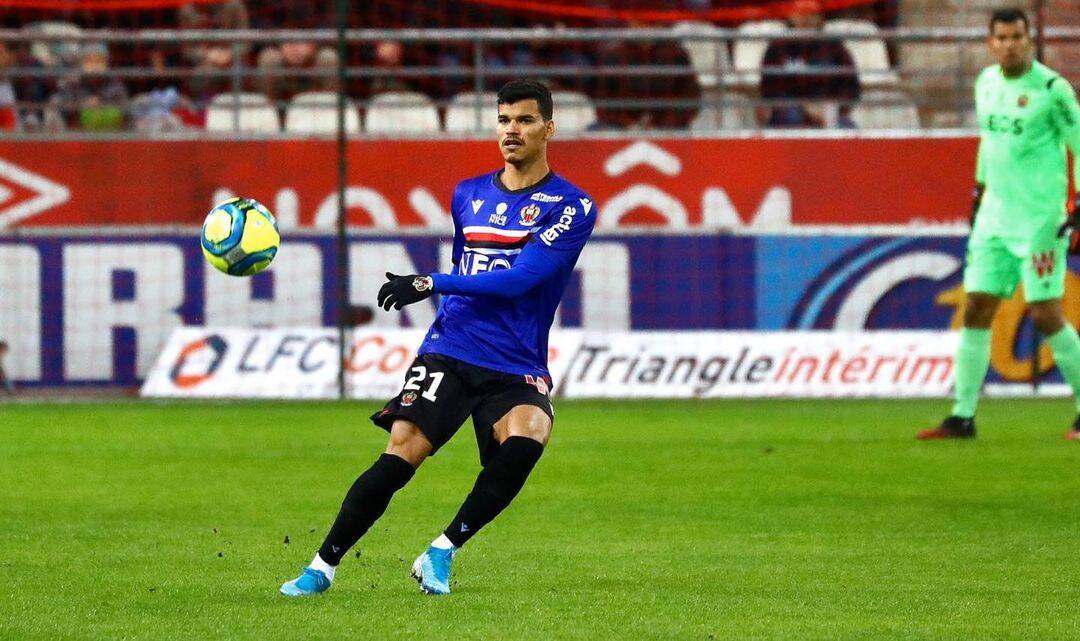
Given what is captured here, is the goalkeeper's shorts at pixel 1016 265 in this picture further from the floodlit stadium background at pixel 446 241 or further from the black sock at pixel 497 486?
the black sock at pixel 497 486

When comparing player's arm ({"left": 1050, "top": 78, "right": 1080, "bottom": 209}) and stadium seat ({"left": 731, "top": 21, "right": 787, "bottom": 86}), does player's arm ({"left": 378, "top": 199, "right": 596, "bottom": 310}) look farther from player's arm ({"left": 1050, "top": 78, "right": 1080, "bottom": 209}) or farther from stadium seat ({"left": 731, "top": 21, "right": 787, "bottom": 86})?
stadium seat ({"left": 731, "top": 21, "right": 787, "bottom": 86})

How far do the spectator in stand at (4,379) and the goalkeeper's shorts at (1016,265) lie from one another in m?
8.10

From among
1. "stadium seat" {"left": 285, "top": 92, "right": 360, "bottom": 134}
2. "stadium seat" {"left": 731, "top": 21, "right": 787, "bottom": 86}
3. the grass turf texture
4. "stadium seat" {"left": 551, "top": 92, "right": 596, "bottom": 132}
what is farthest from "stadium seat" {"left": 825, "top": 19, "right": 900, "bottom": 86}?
the grass turf texture

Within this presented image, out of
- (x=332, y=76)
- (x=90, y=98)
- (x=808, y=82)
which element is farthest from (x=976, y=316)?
(x=90, y=98)

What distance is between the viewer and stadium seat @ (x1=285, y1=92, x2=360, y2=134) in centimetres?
1641

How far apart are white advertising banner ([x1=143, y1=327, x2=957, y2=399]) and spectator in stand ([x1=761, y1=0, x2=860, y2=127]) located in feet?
8.08

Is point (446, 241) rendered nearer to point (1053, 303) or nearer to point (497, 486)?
point (1053, 303)

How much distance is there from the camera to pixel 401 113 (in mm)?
16609

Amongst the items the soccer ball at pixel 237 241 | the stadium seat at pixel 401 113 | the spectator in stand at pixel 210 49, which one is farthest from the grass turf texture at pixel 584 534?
the spectator in stand at pixel 210 49

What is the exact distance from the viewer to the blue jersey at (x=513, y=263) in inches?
243

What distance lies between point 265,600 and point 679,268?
989cm

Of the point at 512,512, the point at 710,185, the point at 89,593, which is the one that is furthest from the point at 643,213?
the point at 89,593

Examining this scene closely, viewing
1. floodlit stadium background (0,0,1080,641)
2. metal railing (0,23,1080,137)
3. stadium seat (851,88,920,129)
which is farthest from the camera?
stadium seat (851,88,920,129)

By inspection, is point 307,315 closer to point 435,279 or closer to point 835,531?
point 835,531
